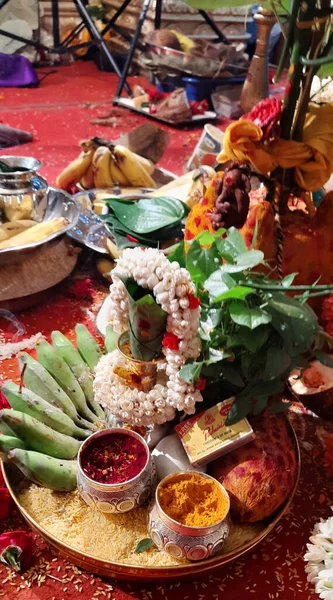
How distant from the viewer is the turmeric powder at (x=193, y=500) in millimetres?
938

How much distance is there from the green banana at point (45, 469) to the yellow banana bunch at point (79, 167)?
5.05 feet

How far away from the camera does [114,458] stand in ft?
3.38

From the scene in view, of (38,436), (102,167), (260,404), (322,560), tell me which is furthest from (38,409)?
(102,167)

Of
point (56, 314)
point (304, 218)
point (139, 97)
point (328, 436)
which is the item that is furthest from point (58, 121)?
point (328, 436)

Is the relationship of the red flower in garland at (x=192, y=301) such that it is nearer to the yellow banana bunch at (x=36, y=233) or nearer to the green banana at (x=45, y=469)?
the green banana at (x=45, y=469)

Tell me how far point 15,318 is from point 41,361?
53 centimetres

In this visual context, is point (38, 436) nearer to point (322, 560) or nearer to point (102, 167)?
point (322, 560)

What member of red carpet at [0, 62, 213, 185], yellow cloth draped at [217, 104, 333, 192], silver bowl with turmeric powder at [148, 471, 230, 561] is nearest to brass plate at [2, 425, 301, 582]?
silver bowl with turmeric powder at [148, 471, 230, 561]

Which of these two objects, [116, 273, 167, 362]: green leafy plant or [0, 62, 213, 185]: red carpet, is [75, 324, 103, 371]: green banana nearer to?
[116, 273, 167, 362]: green leafy plant

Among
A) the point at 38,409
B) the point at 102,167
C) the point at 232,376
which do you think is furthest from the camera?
the point at 102,167

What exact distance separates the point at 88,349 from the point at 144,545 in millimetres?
533

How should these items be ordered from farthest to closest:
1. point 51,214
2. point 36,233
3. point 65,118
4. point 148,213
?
point 65,118
point 51,214
point 36,233
point 148,213

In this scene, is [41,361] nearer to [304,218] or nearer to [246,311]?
[246,311]

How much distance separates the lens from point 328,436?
4.45ft
